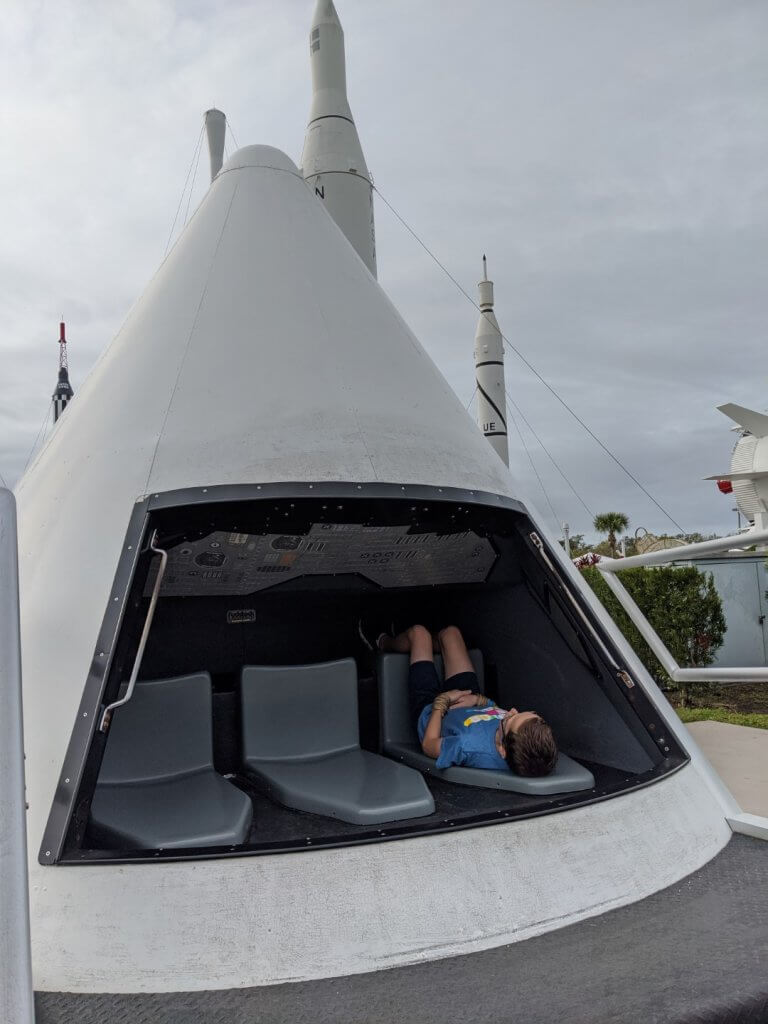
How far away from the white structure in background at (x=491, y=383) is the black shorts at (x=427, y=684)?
11087 millimetres

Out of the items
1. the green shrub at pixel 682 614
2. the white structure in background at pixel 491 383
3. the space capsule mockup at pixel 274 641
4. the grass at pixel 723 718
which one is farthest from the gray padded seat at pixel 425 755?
the white structure in background at pixel 491 383

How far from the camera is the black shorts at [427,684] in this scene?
4016 mm

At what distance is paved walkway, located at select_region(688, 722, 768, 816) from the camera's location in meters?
3.76

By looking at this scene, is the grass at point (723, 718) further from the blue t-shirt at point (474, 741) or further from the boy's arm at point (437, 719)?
the blue t-shirt at point (474, 741)

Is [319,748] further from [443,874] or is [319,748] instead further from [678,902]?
[678,902]

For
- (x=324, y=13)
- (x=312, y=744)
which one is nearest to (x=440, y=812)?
(x=312, y=744)

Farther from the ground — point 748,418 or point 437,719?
point 748,418

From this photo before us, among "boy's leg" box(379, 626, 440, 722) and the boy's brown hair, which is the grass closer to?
"boy's leg" box(379, 626, 440, 722)

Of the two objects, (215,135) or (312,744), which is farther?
(215,135)

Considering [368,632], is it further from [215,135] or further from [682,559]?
[215,135]

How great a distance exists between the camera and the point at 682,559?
3.44 m

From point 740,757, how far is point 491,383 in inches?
454

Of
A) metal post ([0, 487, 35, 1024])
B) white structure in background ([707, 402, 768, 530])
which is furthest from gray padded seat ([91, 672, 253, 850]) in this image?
white structure in background ([707, 402, 768, 530])

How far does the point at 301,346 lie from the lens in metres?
3.25
